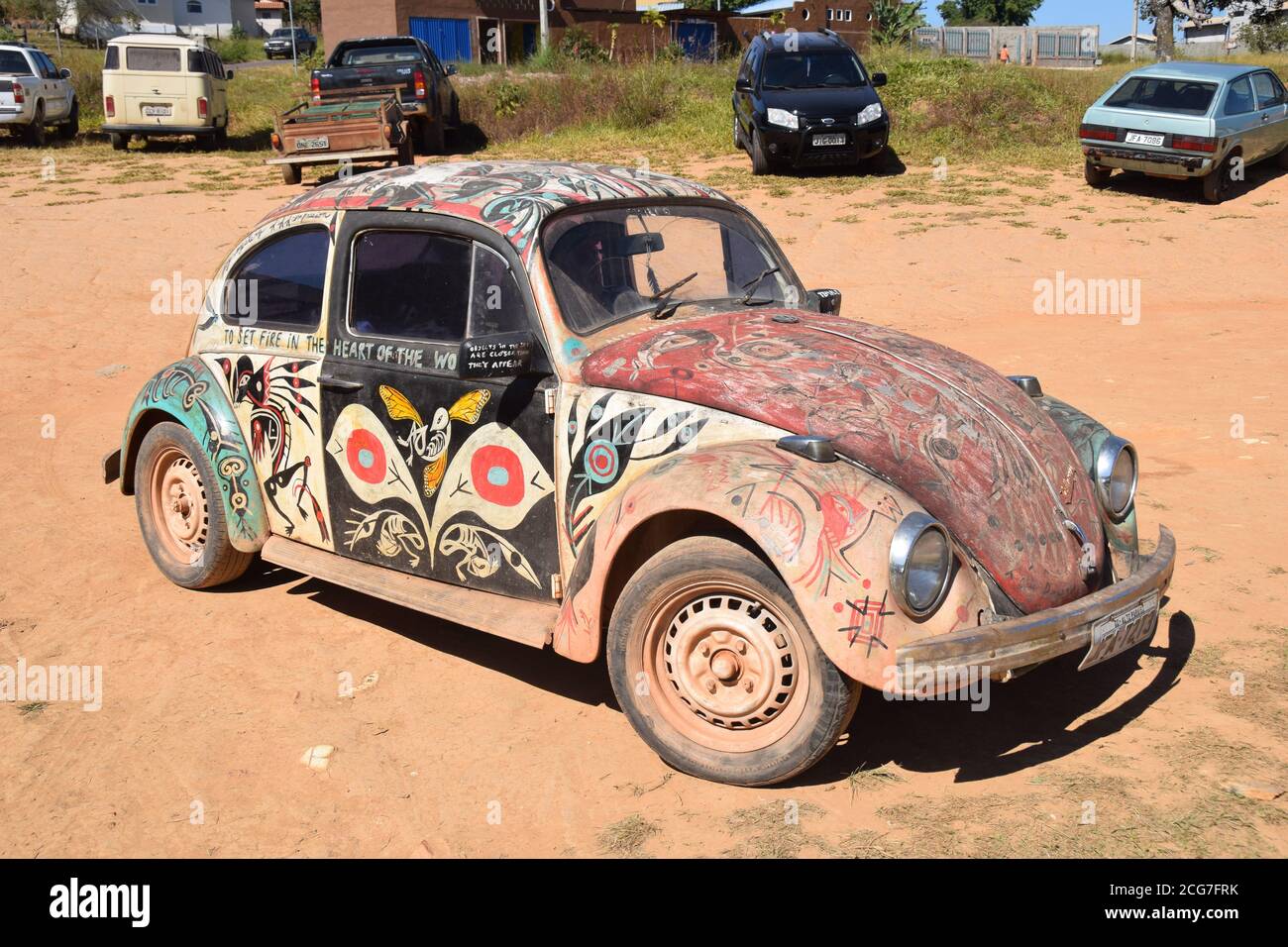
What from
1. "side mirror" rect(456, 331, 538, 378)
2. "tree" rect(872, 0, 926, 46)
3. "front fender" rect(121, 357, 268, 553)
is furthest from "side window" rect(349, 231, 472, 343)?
"tree" rect(872, 0, 926, 46)

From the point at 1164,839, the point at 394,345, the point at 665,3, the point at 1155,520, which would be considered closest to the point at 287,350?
the point at 394,345

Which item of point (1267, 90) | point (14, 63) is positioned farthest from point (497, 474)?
point (14, 63)

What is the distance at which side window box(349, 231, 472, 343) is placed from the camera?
4.45 m

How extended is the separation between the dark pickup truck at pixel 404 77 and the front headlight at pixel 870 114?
687 centimetres

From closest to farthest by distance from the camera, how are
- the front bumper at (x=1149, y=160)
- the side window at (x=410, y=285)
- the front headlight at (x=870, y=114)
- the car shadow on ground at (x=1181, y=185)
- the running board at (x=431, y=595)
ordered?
the running board at (x=431, y=595), the side window at (x=410, y=285), the front bumper at (x=1149, y=160), the car shadow on ground at (x=1181, y=185), the front headlight at (x=870, y=114)

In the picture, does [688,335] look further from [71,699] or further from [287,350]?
[71,699]

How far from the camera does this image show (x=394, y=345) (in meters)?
4.53

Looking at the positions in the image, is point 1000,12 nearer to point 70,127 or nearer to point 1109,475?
point 70,127

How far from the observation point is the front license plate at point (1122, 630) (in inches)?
140

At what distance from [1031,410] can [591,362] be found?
1590 mm

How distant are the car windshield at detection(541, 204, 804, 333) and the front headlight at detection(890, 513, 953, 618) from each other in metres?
1.46

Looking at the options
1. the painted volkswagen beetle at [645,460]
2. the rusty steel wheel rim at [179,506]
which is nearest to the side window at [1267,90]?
the painted volkswagen beetle at [645,460]

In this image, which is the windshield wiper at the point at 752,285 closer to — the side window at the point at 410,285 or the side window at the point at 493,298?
the side window at the point at 493,298

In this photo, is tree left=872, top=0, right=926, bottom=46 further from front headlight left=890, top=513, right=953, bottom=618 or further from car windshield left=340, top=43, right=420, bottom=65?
front headlight left=890, top=513, right=953, bottom=618
